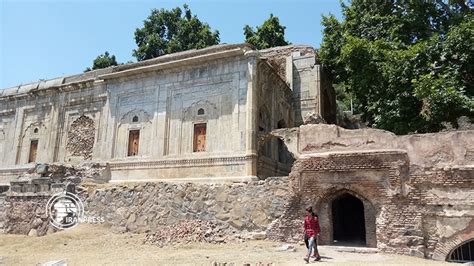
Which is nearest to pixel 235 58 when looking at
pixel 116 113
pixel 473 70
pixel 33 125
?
pixel 116 113

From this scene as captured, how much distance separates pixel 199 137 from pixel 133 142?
358 cm

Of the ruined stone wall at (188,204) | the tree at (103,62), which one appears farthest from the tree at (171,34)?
the ruined stone wall at (188,204)

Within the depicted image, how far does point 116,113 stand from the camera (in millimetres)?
18469

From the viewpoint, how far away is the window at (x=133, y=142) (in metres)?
17.5

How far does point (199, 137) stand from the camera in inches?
636

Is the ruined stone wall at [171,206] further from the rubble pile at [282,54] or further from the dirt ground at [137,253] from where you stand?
the rubble pile at [282,54]

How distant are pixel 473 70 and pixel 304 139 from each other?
27.7 ft

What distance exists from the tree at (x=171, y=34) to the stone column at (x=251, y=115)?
756 inches

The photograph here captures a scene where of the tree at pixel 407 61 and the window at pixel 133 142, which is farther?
the window at pixel 133 142

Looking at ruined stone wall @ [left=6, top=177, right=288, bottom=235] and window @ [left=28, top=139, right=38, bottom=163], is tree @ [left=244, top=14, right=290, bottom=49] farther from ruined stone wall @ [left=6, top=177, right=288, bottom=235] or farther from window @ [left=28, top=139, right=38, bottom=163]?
ruined stone wall @ [left=6, top=177, right=288, bottom=235]

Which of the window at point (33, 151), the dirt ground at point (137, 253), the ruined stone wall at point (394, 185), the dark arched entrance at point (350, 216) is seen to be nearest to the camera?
the dirt ground at point (137, 253)

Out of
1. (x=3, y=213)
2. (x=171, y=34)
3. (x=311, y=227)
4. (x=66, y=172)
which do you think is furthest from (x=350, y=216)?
(x=171, y=34)

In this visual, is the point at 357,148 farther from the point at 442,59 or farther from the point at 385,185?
the point at 442,59

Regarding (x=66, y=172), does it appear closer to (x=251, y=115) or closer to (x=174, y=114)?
(x=174, y=114)
